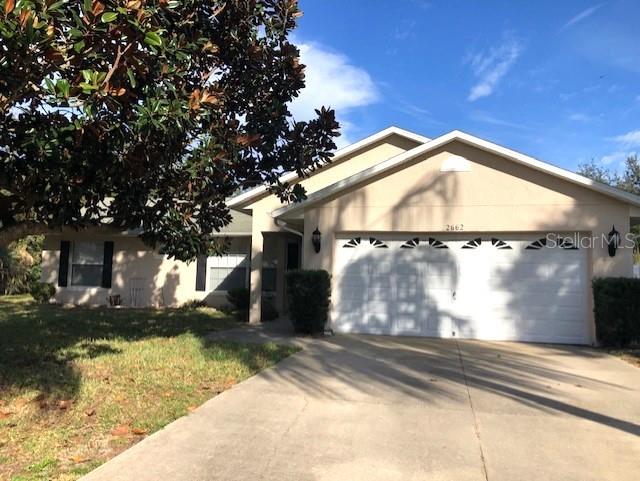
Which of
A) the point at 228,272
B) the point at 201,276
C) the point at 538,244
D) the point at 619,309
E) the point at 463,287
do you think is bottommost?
the point at 619,309

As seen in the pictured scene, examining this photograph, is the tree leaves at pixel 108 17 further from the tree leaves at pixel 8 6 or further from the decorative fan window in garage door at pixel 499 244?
the decorative fan window in garage door at pixel 499 244

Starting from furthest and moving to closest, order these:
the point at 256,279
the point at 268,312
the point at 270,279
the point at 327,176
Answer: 1. the point at 270,279
2. the point at 327,176
3. the point at 268,312
4. the point at 256,279

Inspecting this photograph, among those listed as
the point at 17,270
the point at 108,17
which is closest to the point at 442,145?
the point at 108,17

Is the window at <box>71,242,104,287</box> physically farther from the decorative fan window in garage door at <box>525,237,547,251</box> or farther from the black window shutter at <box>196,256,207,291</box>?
the decorative fan window in garage door at <box>525,237,547,251</box>

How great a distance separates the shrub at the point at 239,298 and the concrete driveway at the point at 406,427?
8462 millimetres

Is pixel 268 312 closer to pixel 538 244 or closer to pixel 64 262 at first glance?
pixel 538 244

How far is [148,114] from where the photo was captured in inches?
236

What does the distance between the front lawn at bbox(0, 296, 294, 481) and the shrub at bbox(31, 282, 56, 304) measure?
717cm

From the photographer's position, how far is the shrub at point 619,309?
10852mm

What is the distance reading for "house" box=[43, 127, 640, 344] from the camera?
11.8 m

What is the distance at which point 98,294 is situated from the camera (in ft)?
65.9

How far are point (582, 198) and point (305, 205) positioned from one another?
6.11 metres

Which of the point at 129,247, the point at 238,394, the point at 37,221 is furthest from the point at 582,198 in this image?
the point at 129,247

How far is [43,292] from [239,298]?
8.00 meters
